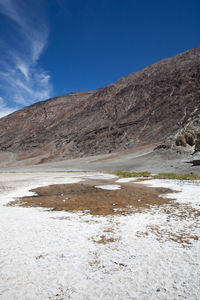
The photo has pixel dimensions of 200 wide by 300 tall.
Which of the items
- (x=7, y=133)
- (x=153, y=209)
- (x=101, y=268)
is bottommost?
(x=153, y=209)

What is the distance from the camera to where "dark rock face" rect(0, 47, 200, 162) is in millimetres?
72375

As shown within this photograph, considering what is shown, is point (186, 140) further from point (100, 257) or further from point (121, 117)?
point (121, 117)

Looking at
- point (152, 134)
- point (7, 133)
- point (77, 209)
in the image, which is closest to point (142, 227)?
point (77, 209)

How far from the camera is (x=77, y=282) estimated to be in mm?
3566

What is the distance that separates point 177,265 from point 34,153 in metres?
98.5

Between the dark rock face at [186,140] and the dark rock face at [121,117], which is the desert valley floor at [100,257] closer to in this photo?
the dark rock face at [186,140]

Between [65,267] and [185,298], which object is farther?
[65,267]

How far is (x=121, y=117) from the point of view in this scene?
3408 inches

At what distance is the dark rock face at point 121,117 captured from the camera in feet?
237

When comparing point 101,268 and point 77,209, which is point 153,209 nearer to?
point 77,209

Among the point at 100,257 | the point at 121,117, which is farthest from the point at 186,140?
→ the point at 121,117

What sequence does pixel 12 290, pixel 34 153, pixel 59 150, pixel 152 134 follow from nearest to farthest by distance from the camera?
pixel 12 290, pixel 152 134, pixel 59 150, pixel 34 153

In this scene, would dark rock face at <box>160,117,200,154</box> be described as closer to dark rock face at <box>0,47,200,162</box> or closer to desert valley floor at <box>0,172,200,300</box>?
dark rock face at <box>0,47,200,162</box>

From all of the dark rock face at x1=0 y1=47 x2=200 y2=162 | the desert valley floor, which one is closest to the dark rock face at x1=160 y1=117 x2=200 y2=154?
the dark rock face at x1=0 y1=47 x2=200 y2=162
